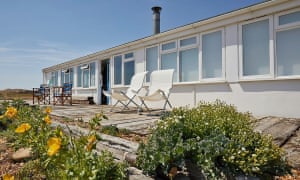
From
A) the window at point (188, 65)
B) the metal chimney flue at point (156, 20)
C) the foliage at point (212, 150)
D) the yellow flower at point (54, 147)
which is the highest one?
the metal chimney flue at point (156, 20)

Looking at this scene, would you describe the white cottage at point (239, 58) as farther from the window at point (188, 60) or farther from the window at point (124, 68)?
the window at point (124, 68)

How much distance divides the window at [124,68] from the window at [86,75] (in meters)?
1.81

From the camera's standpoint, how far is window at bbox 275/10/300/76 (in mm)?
3982

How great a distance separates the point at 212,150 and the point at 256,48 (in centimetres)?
377

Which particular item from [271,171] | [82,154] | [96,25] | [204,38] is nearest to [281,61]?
[204,38]

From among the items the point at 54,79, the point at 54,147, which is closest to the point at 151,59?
the point at 54,147

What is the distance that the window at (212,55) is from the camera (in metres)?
5.23

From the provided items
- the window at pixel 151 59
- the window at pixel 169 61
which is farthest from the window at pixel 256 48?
the window at pixel 151 59

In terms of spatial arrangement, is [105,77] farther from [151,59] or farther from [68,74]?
[68,74]

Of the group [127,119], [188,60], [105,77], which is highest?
[188,60]

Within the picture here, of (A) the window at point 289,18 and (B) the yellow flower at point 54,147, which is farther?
(A) the window at point 289,18

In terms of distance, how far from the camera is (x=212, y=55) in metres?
5.36

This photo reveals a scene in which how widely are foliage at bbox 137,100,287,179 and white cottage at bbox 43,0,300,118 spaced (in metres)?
2.93

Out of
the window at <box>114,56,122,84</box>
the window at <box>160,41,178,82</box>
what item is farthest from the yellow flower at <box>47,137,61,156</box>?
the window at <box>114,56,122,84</box>
